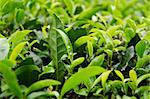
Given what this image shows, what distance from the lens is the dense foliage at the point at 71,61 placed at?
0.93 metres

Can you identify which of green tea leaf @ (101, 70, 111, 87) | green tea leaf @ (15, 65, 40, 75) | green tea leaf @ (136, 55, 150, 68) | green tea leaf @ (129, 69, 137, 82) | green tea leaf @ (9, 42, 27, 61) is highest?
green tea leaf @ (9, 42, 27, 61)

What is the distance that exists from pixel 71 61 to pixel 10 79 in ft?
0.81

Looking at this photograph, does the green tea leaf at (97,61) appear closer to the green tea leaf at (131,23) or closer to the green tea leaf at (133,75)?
the green tea leaf at (133,75)

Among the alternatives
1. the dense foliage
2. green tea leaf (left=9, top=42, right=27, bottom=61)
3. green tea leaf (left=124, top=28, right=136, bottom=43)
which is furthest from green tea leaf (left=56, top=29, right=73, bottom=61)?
green tea leaf (left=124, top=28, right=136, bottom=43)

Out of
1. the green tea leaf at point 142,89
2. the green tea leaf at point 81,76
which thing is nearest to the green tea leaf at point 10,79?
the green tea leaf at point 81,76

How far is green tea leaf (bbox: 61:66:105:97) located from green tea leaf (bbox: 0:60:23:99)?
130 millimetres

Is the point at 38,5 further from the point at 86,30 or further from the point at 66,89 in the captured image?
the point at 66,89

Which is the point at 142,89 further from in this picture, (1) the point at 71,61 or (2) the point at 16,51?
(2) the point at 16,51

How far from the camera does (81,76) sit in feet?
3.04

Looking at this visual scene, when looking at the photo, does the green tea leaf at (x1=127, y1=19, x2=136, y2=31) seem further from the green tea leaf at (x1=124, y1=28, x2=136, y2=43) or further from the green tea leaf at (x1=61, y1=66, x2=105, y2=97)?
the green tea leaf at (x1=61, y1=66, x2=105, y2=97)

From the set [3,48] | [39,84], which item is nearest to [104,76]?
[39,84]

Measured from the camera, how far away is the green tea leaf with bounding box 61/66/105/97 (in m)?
0.91

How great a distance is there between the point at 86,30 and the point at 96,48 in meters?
0.08

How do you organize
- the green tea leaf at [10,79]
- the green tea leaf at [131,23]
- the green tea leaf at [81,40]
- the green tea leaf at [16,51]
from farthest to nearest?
1. the green tea leaf at [131,23]
2. the green tea leaf at [81,40]
3. the green tea leaf at [16,51]
4. the green tea leaf at [10,79]
